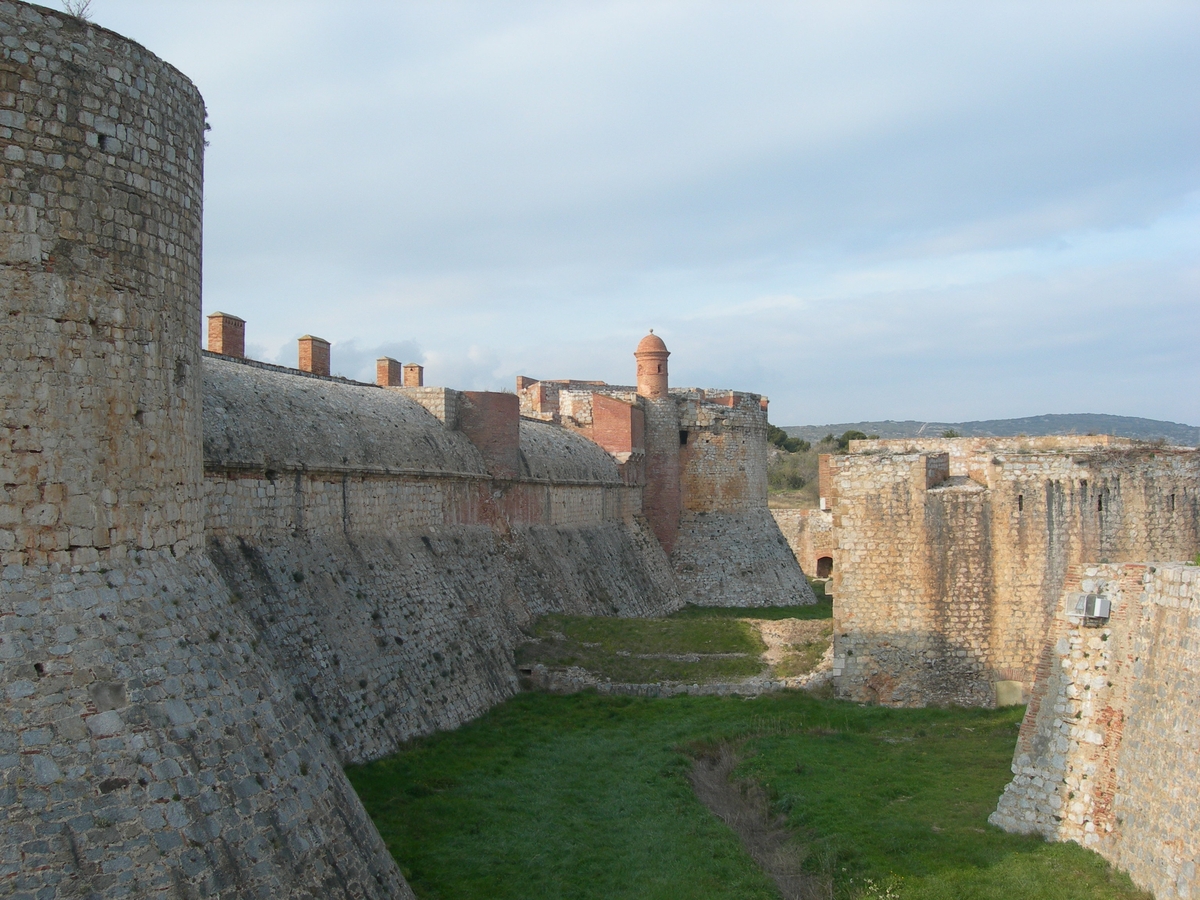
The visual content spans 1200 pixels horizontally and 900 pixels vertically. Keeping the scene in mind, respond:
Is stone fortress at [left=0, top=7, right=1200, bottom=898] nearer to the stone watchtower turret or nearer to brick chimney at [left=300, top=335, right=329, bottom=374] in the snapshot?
brick chimney at [left=300, top=335, right=329, bottom=374]

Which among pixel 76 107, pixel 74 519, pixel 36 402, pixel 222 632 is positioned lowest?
pixel 222 632

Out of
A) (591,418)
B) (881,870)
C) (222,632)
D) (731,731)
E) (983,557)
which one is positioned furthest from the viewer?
(591,418)

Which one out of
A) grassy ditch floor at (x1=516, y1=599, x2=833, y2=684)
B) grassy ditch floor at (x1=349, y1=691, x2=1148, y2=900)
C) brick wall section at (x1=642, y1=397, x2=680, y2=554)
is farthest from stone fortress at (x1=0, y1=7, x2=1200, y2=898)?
brick wall section at (x1=642, y1=397, x2=680, y2=554)

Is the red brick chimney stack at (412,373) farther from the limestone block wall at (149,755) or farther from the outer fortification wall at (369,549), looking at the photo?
the limestone block wall at (149,755)

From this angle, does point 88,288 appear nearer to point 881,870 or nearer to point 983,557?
point 881,870

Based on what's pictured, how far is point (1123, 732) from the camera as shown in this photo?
34.6 feet

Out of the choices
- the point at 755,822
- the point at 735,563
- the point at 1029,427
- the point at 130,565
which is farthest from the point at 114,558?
the point at 1029,427

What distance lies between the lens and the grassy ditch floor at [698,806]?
10.2 m

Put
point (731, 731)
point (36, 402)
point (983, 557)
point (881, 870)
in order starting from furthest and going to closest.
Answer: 1. point (983, 557)
2. point (731, 731)
3. point (881, 870)
4. point (36, 402)

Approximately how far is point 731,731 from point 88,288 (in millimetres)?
12290

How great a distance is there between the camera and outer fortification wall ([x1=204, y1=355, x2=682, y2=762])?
41.7 feet

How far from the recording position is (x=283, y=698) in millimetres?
8609

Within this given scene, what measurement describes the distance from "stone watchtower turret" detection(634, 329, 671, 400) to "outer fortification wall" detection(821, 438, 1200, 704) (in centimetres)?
1798

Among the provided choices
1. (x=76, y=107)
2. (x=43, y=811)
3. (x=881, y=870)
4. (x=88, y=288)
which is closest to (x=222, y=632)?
(x=43, y=811)
